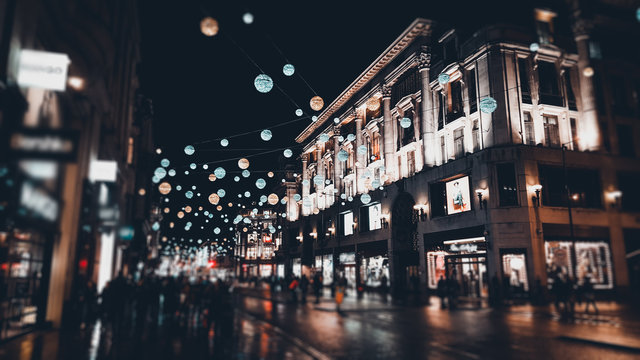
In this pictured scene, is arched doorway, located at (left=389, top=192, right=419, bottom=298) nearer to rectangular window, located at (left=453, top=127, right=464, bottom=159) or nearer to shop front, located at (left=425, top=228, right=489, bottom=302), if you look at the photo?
shop front, located at (left=425, top=228, right=489, bottom=302)

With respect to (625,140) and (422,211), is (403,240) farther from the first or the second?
(625,140)

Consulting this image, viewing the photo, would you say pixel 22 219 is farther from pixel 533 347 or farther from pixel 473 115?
pixel 473 115

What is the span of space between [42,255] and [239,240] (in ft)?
364

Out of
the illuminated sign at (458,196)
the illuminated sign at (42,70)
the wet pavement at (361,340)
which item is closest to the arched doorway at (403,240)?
the illuminated sign at (458,196)

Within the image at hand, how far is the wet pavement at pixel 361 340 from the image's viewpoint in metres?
10.1

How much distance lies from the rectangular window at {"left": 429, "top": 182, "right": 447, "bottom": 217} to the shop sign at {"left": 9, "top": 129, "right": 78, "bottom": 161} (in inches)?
1023

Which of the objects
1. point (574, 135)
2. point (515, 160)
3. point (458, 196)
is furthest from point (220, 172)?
point (574, 135)

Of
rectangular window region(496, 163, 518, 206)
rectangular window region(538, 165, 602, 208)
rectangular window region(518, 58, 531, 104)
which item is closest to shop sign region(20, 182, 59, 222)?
rectangular window region(496, 163, 518, 206)

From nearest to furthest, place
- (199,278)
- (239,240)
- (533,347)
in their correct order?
(533,347) < (199,278) < (239,240)

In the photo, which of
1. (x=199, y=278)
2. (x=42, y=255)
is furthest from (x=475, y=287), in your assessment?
(x=42, y=255)

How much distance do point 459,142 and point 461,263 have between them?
9.04 m

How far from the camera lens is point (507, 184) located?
27.7 metres

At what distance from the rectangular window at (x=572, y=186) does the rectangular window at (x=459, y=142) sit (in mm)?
5505

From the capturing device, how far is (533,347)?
36.3 ft
